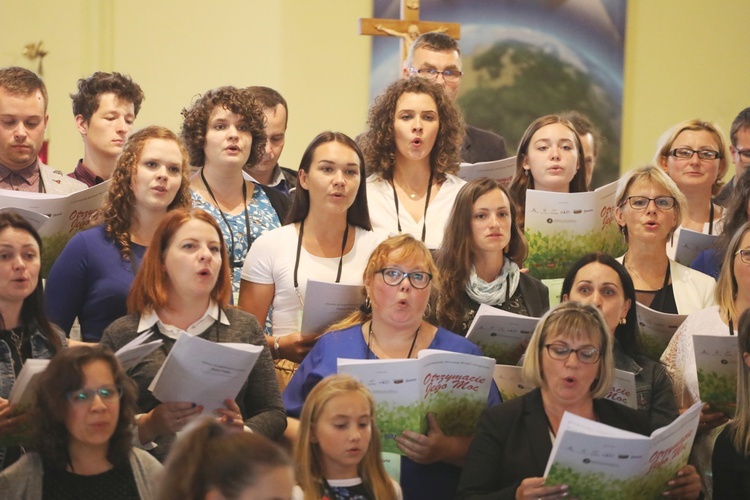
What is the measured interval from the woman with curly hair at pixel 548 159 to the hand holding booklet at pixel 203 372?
1.83 meters

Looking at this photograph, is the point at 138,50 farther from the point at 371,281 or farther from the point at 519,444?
the point at 519,444

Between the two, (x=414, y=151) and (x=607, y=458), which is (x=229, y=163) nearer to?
(x=414, y=151)

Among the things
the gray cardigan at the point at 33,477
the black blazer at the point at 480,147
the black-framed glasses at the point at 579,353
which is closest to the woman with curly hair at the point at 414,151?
the black blazer at the point at 480,147

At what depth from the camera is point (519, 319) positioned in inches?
140

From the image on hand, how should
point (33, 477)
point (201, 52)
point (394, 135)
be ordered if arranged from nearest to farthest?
point (33, 477) < point (394, 135) < point (201, 52)

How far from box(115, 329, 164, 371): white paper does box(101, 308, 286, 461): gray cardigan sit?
0.50 feet

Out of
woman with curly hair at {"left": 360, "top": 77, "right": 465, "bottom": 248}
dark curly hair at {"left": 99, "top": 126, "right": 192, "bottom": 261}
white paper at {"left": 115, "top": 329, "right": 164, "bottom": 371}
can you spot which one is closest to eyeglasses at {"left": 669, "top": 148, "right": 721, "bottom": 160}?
woman with curly hair at {"left": 360, "top": 77, "right": 465, "bottom": 248}

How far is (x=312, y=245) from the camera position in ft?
12.9

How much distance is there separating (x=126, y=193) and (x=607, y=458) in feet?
5.93

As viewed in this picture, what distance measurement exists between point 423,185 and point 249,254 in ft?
2.91

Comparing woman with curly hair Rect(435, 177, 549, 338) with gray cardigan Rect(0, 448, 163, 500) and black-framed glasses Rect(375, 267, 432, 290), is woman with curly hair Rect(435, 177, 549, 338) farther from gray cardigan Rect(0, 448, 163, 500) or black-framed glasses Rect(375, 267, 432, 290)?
gray cardigan Rect(0, 448, 163, 500)

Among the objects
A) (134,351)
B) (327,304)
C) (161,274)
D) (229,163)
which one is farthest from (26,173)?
(134,351)

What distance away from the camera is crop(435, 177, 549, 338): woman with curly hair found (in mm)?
3881

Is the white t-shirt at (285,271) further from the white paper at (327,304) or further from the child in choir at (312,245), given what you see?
the white paper at (327,304)
